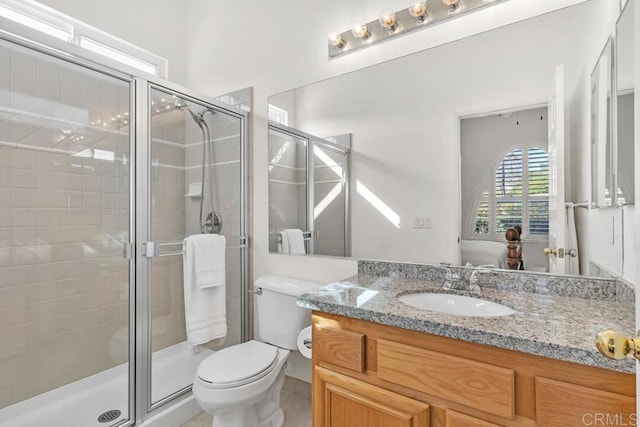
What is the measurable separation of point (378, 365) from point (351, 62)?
158 cm

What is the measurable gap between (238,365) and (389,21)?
6.27 feet

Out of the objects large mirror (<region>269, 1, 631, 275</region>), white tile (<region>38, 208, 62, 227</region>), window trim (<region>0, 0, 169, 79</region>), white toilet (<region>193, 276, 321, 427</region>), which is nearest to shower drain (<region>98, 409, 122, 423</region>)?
white toilet (<region>193, 276, 321, 427</region>)

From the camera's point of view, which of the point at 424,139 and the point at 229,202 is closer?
the point at 424,139

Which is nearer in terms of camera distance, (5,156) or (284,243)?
(5,156)

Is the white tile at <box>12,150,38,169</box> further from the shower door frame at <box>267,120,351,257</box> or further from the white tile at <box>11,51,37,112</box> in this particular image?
the shower door frame at <box>267,120,351,257</box>

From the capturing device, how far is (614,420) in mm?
724

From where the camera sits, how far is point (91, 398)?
6.09ft

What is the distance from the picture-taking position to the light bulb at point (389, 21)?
162cm

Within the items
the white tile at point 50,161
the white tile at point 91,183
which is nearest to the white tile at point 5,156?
the white tile at point 50,161

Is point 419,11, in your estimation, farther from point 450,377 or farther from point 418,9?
point 450,377

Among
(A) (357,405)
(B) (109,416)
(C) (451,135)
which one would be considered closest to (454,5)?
(C) (451,135)

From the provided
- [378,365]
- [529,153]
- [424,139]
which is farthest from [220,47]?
[378,365]

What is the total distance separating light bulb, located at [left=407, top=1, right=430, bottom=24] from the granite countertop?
1.31 metres

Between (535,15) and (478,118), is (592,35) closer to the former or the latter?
(535,15)
